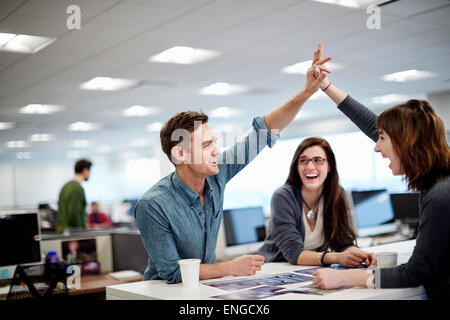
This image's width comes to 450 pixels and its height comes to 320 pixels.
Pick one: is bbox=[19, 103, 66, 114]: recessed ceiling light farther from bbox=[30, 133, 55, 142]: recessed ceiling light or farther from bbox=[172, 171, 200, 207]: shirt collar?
bbox=[172, 171, 200, 207]: shirt collar

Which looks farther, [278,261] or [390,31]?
[390,31]

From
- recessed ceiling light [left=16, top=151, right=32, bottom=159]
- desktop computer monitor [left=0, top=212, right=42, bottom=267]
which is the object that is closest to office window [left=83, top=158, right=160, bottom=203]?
recessed ceiling light [left=16, top=151, right=32, bottom=159]

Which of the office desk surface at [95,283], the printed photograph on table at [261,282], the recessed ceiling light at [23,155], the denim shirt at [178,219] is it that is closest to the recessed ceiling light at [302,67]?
the office desk surface at [95,283]

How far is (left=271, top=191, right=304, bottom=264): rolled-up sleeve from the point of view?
1837mm

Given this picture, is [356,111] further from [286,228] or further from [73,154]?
[73,154]

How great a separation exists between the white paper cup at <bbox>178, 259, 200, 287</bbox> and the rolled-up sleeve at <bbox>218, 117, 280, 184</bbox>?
1.41 ft

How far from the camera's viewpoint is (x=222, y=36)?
403 centimetres

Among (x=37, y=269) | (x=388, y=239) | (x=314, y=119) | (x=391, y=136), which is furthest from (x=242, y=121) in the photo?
(x=391, y=136)

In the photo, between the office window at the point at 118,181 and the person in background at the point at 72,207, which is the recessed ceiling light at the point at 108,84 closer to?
the person in background at the point at 72,207

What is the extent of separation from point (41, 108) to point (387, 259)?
20.7ft

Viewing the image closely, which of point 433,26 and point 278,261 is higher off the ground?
point 433,26

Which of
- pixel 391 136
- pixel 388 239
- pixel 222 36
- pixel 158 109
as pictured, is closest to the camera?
pixel 391 136
